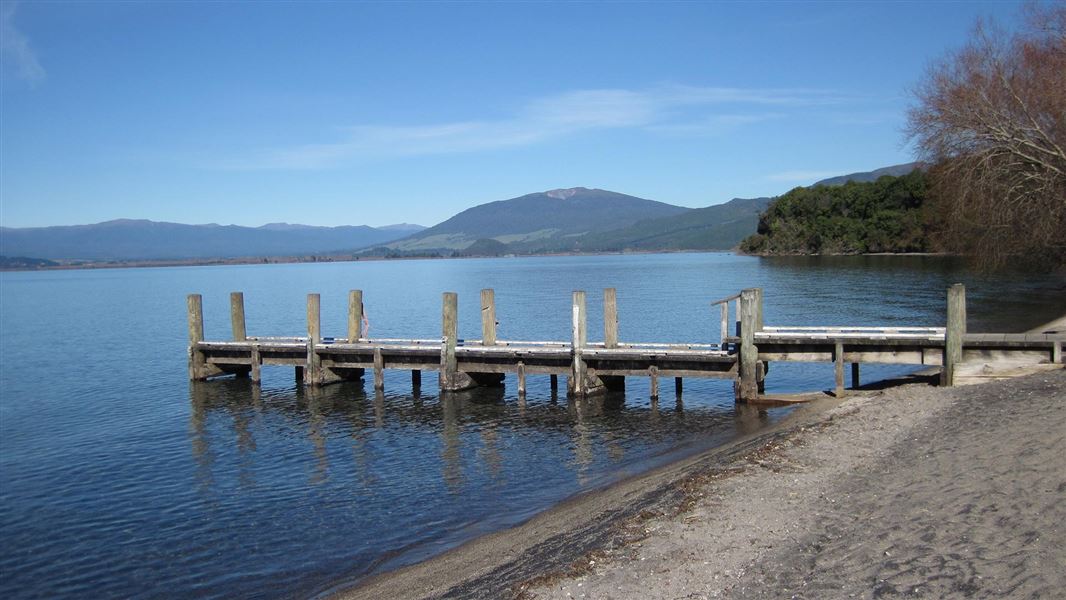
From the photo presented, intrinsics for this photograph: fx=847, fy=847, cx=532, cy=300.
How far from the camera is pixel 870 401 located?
18656 millimetres

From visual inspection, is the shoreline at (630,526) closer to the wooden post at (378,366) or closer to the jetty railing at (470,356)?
the jetty railing at (470,356)

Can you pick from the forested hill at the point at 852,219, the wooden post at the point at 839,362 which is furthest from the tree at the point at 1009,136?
the forested hill at the point at 852,219

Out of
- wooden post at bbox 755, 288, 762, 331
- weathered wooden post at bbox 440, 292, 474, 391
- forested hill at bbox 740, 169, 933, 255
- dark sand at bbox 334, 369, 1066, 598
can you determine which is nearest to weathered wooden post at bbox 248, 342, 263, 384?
weathered wooden post at bbox 440, 292, 474, 391

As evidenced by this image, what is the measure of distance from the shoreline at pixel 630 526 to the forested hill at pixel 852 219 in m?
93.8

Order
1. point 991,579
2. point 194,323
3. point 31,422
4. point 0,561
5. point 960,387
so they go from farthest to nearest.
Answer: point 194,323
point 31,422
point 960,387
point 0,561
point 991,579

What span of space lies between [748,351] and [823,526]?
1211 centimetres

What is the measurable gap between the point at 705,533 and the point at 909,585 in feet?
8.74

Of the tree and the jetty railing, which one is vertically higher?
the tree

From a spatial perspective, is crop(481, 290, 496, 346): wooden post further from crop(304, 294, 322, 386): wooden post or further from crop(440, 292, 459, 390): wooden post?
crop(304, 294, 322, 386): wooden post

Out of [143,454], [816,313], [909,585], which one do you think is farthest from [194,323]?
[816,313]

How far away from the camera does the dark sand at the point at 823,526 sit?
8469 millimetres

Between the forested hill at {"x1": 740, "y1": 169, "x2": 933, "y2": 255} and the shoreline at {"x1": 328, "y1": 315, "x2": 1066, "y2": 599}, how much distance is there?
9379cm

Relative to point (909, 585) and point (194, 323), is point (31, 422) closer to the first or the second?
point (194, 323)

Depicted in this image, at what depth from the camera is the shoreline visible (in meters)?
9.54
